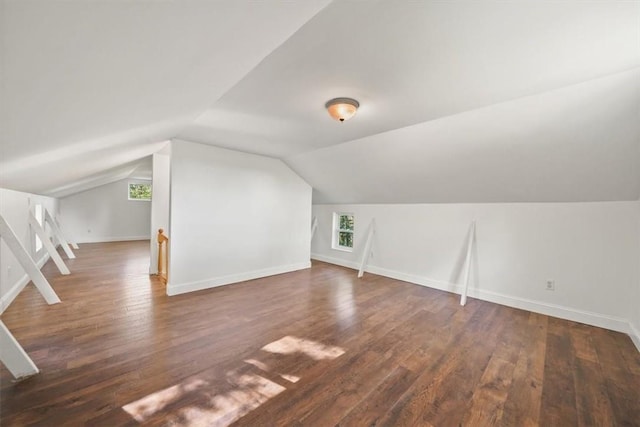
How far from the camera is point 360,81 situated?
2025 millimetres

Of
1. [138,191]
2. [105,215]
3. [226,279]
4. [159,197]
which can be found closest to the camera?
[226,279]

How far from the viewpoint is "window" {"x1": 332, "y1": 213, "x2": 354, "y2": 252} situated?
→ 19.9ft

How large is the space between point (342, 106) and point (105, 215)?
9.88m

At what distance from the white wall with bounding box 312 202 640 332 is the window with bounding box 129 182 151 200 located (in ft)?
30.1

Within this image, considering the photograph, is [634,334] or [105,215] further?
[105,215]

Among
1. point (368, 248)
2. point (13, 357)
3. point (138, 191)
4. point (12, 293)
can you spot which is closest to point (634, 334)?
point (368, 248)

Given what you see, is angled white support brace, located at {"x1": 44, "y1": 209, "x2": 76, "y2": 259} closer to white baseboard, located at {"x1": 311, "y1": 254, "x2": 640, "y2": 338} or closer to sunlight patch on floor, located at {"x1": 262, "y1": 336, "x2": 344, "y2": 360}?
sunlight patch on floor, located at {"x1": 262, "y1": 336, "x2": 344, "y2": 360}

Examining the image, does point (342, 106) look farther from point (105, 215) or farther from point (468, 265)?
point (105, 215)

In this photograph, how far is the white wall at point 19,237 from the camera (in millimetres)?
2994

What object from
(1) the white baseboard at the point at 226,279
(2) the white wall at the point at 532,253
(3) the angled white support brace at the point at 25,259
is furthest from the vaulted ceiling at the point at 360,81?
(1) the white baseboard at the point at 226,279

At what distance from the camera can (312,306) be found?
345cm

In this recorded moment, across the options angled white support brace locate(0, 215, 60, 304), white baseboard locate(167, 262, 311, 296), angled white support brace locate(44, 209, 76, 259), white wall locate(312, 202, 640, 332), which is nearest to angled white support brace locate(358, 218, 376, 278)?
white wall locate(312, 202, 640, 332)

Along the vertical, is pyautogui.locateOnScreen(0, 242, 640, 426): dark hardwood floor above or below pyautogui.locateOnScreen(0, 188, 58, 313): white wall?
below

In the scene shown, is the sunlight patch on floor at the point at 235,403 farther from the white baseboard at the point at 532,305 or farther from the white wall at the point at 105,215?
the white wall at the point at 105,215
